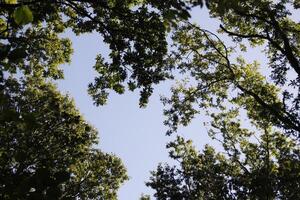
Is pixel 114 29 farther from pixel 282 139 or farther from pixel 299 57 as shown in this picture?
pixel 282 139

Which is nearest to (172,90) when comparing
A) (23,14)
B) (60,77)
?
(60,77)

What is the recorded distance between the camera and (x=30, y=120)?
7.89 feet

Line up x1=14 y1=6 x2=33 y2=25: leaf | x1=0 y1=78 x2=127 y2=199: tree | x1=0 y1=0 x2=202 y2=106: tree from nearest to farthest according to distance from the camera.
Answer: x1=14 y1=6 x2=33 y2=25: leaf → x1=0 y1=0 x2=202 y2=106: tree → x1=0 y1=78 x2=127 y2=199: tree

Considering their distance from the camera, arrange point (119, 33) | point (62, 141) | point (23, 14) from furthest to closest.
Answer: point (62, 141) < point (119, 33) < point (23, 14)

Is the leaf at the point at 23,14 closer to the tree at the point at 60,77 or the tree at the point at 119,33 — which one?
the tree at the point at 60,77

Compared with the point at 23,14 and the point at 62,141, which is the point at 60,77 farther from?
the point at 23,14

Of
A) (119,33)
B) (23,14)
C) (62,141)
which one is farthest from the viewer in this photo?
(62,141)

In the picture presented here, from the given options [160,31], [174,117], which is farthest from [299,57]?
[160,31]

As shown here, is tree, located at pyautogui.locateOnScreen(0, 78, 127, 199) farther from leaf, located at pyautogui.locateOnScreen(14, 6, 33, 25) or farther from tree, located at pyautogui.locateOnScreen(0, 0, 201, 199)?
leaf, located at pyautogui.locateOnScreen(14, 6, 33, 25)

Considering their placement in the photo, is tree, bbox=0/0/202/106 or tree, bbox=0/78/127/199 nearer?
tree, bbox=0/0/202/106

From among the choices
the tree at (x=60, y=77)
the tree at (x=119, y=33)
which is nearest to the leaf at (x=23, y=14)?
the tree at (x=60, y=77)

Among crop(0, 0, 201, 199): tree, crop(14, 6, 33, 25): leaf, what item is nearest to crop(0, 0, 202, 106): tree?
crop(0, 0, 201, 199): tree

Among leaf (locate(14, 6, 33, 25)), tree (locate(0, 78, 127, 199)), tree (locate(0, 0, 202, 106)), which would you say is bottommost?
leaf (locate(14, 6, 33, 25))

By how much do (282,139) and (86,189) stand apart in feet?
49.3
